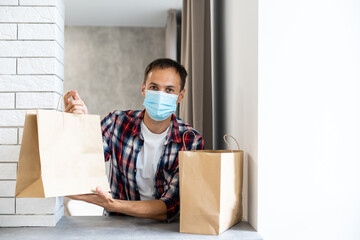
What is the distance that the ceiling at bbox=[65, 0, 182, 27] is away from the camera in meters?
3.62

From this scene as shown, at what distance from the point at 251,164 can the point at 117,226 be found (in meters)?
0.48

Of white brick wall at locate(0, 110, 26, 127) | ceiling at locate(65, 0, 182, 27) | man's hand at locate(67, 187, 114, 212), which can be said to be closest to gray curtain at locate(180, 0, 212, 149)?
man's hand at locate(67, 187, 114, 212)

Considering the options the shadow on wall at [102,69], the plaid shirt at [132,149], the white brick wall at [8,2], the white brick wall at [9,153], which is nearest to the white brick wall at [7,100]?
the white brick wall at [9,153]

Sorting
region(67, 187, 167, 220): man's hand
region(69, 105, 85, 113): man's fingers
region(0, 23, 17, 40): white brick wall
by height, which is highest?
region(0, 23, 17, 40): white brick wall

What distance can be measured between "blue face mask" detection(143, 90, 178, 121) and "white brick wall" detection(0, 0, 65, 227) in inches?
13.9

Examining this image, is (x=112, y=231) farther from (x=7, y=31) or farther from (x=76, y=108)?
(x=7, y=31)

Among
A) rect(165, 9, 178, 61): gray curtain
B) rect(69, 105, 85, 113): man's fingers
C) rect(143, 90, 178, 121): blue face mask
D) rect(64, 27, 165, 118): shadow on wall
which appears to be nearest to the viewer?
rect(69, 105, 85, 113): man's fingers

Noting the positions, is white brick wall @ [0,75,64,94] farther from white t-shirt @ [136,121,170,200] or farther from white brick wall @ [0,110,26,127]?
white t-shirt @ [136,121,170,200]
